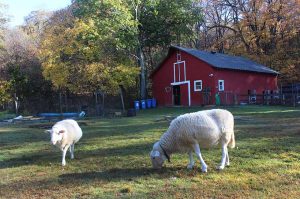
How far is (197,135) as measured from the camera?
27.1ft

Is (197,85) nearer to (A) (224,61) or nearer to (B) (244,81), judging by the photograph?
(A) (224,61)

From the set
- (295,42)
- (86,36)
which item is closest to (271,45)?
(295,42)

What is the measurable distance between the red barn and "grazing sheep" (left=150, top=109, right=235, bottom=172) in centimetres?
2693

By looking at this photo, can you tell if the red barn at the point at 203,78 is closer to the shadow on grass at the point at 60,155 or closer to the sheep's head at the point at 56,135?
the shadow on grass at the point at 60,155

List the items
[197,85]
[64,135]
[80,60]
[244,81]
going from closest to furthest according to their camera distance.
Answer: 1. [64,135]
2. [80,60]
3. [197,85]
4. [244,81]

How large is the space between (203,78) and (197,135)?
2975 centimetres

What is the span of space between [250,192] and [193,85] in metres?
32.3

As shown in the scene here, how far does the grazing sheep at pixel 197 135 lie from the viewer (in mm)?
8289

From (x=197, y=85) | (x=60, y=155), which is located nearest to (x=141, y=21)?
(x=197, y=85)

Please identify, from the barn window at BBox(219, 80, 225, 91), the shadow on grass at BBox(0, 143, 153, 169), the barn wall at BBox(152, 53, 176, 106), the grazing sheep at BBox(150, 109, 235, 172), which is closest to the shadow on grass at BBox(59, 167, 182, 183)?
the grazing sheep at BBox(150, 109, 235, 172)

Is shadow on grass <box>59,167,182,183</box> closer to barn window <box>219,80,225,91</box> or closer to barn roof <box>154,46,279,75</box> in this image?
barn roof <box>154,46,279,75</box>

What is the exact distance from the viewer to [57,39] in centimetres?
→ 3556

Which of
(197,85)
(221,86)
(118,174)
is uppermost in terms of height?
(197,85)

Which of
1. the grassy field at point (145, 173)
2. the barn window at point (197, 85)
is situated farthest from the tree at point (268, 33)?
the grassy field at point (145, 173)
